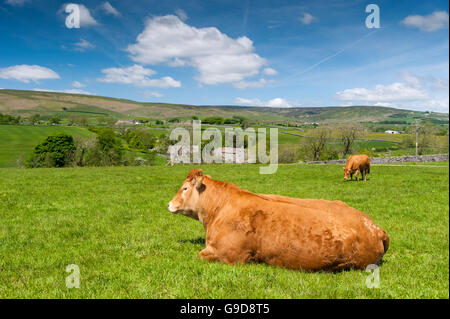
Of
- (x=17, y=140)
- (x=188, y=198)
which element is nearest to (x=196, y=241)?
(x=188, y=198)

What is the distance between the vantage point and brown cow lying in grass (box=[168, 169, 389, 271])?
5.20 meters

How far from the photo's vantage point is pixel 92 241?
7992mm

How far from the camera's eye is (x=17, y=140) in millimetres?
91000

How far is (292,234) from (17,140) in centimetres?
10784

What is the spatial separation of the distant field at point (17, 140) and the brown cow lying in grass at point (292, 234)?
7093 cm

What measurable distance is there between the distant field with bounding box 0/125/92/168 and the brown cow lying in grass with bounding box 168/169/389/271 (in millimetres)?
70935

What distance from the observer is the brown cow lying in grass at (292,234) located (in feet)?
17.1

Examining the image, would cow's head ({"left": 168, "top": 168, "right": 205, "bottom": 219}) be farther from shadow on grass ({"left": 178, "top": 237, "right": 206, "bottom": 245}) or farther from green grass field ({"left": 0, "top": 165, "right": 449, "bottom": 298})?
shadow on grass ({"left": 178, "top": 237, "right": 206, "bottom": 245})

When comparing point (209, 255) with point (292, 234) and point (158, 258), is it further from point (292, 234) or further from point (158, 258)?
point (292, 234)

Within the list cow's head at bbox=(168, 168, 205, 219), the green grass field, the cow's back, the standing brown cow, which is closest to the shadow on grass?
the green grass field

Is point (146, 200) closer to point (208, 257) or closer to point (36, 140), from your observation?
point (208, 257)

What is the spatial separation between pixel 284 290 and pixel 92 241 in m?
5.72

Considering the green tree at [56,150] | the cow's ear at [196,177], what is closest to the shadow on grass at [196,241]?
the cow's ear at [196,177]
